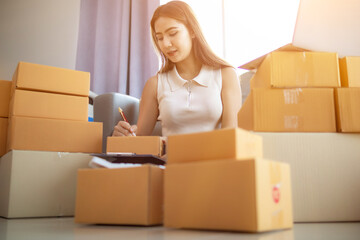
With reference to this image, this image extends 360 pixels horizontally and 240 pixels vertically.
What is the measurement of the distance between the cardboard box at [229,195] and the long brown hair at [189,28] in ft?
2.99

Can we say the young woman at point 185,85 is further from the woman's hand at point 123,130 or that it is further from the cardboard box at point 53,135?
the cardboard box at point 53,135

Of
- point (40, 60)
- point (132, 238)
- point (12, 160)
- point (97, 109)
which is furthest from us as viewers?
point (40, 60)

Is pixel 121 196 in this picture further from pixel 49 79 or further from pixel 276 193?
pixel 49 79

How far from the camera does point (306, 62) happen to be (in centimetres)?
90

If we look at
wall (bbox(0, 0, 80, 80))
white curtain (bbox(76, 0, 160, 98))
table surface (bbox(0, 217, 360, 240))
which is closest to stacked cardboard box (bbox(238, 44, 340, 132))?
table surface (bbox(0, 217, 360, 240))

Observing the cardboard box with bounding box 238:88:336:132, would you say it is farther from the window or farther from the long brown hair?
the window

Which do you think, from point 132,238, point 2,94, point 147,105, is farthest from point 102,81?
point 132,238

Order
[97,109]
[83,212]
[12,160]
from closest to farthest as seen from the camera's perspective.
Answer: [83,212] < [12,160] < [97,109]

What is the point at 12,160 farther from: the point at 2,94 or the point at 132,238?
the point at 132,238

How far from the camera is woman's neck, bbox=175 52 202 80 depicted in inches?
63.2

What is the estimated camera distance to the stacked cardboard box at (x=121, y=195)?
0.77 m

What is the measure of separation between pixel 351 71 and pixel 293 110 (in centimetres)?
19

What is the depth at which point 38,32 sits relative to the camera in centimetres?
234

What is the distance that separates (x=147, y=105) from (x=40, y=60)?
1.07 m
